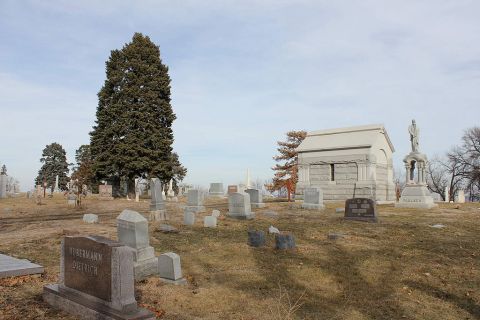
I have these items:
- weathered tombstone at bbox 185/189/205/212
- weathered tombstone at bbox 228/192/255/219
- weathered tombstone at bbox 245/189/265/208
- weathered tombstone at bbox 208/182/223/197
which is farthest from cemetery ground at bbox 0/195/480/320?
weathered tombstone at bbox 208/182/223/197

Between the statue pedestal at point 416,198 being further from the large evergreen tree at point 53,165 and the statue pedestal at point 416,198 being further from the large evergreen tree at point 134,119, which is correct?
the large evergreen tree at point 53,165

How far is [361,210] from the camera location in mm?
17734

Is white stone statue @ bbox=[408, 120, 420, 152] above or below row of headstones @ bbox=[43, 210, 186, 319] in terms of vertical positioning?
above

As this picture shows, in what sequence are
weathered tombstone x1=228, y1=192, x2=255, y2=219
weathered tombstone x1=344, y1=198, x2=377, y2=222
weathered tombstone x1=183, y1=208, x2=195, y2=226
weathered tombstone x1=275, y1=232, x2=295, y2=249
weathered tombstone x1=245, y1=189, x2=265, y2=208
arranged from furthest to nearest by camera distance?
weathered tombstone x1=245, y1=189, x2=265, y2=208 < weathered tombstone x1=228, y1=192, x2=255, y2=219 < weathered tombstone x1=344, y1=198, x2=377, y2=222 < weathered tombstone x1=183, y1=208, x2=195, y2=226 < weathered tombstone x1=275, y1=232, x2=295, y2=249

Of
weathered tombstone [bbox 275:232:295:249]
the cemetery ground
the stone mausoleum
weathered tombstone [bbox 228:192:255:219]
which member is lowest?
the cemetery ground

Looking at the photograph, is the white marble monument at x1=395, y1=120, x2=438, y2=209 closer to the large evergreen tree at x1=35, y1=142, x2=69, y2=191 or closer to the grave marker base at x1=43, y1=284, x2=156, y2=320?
the grave marker base at x1=43, y1=284, x2=156, y2=320

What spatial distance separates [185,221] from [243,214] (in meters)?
3.40

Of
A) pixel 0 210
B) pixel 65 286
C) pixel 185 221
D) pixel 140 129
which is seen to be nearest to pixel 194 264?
pixel 65 286

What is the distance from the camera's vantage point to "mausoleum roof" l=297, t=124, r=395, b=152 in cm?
3008

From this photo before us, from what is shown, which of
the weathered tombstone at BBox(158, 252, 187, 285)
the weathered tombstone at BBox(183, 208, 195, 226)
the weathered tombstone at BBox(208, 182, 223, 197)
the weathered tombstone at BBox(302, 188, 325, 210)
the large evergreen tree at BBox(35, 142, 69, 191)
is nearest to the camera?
the weathered tombstone at BBox(158, 252, 187, 285)

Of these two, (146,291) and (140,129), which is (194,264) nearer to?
(146,291)

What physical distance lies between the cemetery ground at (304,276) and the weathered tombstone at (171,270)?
0.19 m

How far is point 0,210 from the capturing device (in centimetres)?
2294

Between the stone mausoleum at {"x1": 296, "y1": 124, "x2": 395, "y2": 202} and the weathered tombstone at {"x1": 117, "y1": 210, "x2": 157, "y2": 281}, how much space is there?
2321cm
